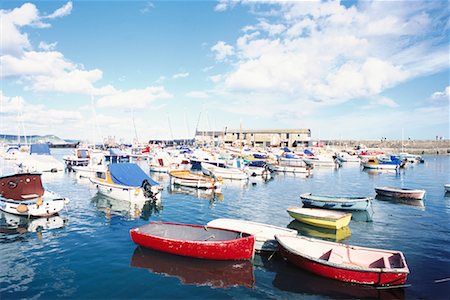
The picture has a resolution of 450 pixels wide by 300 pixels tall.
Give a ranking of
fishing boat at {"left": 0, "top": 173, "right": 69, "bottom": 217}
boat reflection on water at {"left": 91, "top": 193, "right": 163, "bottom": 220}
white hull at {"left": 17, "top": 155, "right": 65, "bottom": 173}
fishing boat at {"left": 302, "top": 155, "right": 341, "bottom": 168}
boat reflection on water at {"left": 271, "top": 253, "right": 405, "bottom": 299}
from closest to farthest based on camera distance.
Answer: boat reflection on water at {"left": 271, "top": 253, "right": 405, "bottom": 299} < fishing boat at {"left": 0, "top": 173, "right": 69, "bottom": 217} < boat reflection on water at {"left": 91, "top": 193, "right": 163, "bottom": 220} < white hull at {"left": 17, "top": 155, "right": 65, "bottom": 173} < fishing boat at {"left": 302, "top": 155, "right": 341, "bottom": 168}

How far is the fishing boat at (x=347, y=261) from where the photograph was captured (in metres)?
12.5

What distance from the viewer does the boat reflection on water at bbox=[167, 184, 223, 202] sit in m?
33.2

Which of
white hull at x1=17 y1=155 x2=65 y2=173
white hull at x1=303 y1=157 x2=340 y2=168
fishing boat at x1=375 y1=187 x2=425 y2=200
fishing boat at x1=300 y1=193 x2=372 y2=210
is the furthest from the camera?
white hull at x1=303 y1=157 x2=340 y2=168

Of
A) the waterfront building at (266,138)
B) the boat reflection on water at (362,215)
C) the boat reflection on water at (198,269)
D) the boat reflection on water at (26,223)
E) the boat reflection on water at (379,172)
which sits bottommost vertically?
the boat reflection on water at (362,215)

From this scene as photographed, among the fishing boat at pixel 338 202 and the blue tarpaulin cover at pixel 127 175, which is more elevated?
the blue tarpaulin cover at pixel 127 175

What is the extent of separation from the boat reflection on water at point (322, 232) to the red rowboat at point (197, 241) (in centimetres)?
719

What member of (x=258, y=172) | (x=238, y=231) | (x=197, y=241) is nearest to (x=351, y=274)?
(x=238, y=231)

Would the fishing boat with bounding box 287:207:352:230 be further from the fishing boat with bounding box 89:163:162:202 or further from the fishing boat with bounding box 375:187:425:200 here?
the fishing boat with bounding box 375:187:425:200

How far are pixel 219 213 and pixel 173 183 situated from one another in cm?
1652

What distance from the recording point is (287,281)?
13508mm

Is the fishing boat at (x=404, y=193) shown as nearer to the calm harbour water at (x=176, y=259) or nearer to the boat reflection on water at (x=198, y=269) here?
the calm harbour water at (x=176, y=259)

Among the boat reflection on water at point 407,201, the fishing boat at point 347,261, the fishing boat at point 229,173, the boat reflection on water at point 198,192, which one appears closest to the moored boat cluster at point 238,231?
the fishing boat at point 347,261

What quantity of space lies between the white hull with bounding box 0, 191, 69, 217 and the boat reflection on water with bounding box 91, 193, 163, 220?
13.0ft

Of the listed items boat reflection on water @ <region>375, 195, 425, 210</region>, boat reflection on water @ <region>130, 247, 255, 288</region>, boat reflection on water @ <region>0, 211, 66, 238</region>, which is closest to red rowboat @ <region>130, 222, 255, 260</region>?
boat reflection on water @ <region>130, 247, 255, 288</region>
